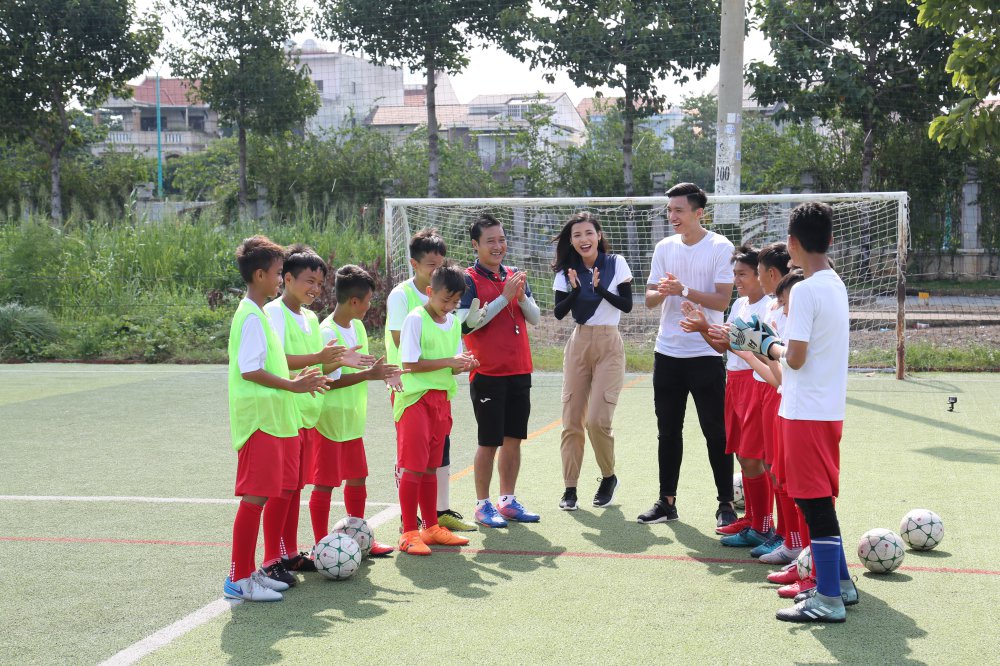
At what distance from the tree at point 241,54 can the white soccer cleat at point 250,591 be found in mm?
20248

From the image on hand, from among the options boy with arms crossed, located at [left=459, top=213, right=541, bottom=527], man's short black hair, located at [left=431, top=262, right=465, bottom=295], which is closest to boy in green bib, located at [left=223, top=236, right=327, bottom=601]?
man's short black hair, located at [left=431, top=262, right=465, bottom=295]

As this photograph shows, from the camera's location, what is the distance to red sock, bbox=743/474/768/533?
5.55 metres

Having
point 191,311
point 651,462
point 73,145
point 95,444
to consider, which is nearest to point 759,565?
point 651,462

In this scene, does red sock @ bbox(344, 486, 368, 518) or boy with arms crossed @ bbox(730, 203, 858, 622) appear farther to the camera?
red sock @ bbox(344, 486, 368, 518)

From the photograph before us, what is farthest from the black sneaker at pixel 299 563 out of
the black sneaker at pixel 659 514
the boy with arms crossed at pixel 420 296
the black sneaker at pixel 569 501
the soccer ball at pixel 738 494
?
the soccer ball at pixel 738 494

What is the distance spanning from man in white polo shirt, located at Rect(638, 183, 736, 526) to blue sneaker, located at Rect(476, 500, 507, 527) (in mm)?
808

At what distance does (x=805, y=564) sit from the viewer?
4641 millimetres

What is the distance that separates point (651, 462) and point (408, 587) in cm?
336

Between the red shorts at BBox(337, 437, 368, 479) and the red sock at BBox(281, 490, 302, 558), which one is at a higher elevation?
the red shorts at BBox(337, 437, 368, 479)

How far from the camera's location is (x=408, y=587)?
4902 millimetres

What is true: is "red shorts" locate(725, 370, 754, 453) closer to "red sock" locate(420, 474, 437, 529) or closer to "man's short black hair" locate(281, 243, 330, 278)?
"red sock" locate(420, 474, 437, 529)

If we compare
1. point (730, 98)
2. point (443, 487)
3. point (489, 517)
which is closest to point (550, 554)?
point (489, 517)

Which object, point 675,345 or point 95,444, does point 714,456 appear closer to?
point 675,345

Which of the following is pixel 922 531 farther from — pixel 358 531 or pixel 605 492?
pixel 358 531
